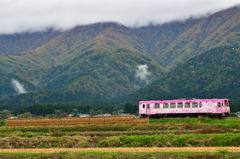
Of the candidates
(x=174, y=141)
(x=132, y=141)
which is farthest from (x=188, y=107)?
(x=174, y=141)

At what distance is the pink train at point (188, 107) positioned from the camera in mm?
82375

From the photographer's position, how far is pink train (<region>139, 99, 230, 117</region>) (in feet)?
270

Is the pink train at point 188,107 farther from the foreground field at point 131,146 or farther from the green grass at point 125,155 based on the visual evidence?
the green grass at point 125,155

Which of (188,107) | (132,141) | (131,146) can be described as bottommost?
(131,146)

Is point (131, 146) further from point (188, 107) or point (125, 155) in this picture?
point (188, 107)

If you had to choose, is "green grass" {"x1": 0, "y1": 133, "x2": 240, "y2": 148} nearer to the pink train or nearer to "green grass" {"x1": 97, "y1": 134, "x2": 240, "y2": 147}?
"green grass" {"x1": 97, "y1": 134, "x2": 240, "y2": 147}

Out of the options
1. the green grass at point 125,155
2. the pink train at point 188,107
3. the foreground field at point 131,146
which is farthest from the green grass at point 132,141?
the pink train at point 188,107

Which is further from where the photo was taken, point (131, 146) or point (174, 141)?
point (131, 146)

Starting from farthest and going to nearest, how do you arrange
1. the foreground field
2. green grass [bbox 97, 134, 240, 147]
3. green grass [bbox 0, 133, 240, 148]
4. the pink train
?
the pink train
green grass [bbox 0, 133, 240, 148]
green grass [bbox 97, 134, 240, 147]
the foreground field

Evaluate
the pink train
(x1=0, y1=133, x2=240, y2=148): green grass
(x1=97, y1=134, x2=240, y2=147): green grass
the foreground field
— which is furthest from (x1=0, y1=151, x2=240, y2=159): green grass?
the pink train

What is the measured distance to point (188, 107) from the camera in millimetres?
84438

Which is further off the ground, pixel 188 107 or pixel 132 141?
pixel 188 107

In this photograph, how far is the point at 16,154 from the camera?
4031cm

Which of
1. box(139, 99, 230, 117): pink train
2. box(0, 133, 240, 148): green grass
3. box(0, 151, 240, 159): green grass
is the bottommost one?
box(0, 151, 240, 159): green grass
